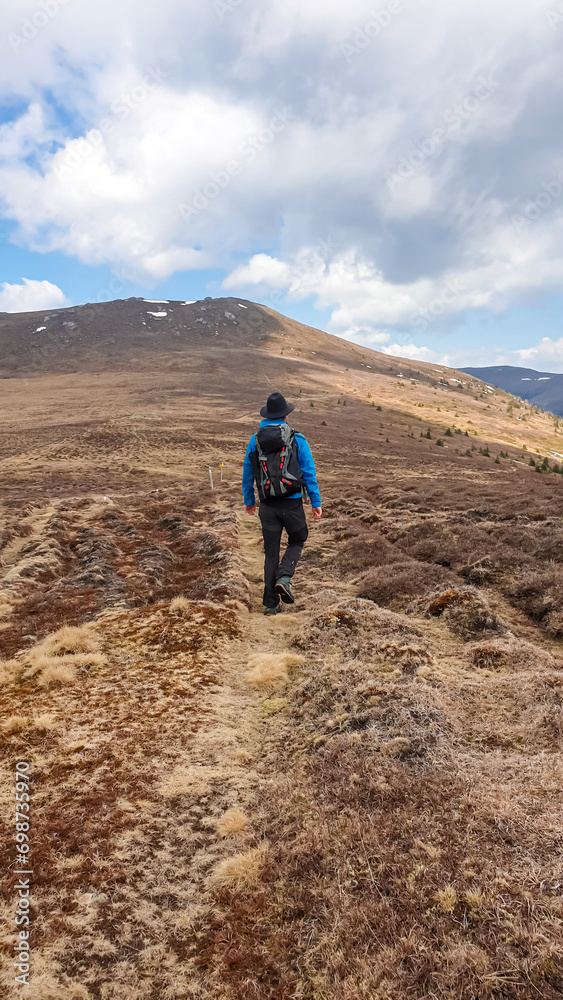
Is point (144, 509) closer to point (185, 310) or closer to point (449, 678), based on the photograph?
point (449, 678)

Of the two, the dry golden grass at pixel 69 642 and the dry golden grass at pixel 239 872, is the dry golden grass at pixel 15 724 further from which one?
the dry golden grass at pixel 239 872

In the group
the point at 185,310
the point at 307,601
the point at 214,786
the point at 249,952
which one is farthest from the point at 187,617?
the point at 185,310

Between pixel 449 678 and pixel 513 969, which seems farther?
pixel 449 678

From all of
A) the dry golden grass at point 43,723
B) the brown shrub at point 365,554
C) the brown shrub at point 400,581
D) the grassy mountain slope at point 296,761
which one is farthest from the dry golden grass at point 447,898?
the brown shrub at point 365,554

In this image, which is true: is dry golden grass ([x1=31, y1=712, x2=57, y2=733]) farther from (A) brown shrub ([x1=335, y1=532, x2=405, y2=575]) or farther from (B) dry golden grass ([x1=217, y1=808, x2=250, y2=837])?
(A) brown shrub ([x1=335, y1=532, x2=405, y2=575])

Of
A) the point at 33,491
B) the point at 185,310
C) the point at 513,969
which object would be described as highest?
the point at 185,310

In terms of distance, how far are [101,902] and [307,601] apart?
6173 mm

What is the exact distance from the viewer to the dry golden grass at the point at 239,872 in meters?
3.18

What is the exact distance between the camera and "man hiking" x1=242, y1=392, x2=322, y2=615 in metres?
7.35

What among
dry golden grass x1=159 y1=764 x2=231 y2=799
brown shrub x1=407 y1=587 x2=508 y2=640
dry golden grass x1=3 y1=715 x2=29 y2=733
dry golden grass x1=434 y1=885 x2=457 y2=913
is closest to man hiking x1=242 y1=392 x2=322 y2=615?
brown shrub x1=407 y1=587 x2=508 y2=640

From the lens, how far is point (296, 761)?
14.4 feet

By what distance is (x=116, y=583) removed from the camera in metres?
10.0

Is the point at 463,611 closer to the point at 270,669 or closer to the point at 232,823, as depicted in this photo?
the point at 270,669

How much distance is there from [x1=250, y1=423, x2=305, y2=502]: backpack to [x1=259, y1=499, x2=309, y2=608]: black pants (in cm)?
33
